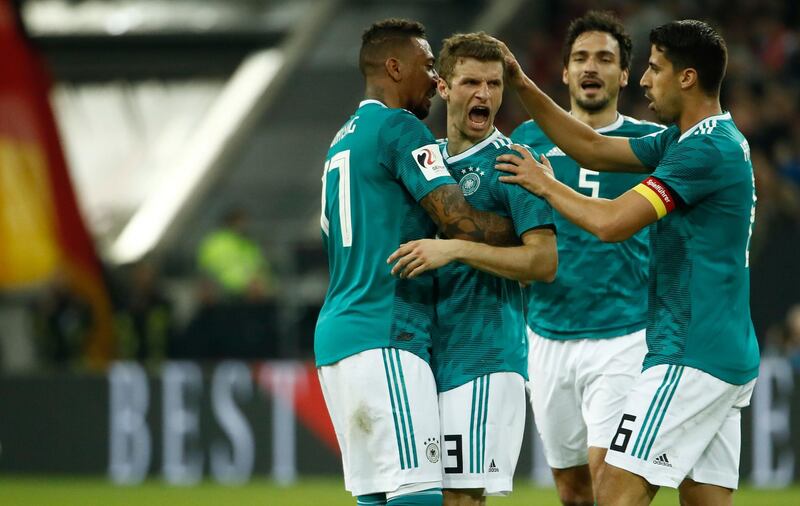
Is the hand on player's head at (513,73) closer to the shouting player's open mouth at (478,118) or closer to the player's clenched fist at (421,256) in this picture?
the shouting player's open mouth at (478,118)

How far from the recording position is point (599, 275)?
6168 mm

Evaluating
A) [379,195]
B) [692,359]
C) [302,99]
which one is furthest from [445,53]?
[302,99]

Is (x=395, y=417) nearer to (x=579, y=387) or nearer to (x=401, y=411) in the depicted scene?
(x=401, y=411)

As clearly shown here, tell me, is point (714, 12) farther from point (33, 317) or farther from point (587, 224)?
point (587, 224)

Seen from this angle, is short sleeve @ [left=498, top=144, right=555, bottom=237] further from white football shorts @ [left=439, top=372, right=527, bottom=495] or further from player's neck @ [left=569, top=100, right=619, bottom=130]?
player's neck @ [left=569, top=100, right=619, bottom=130]

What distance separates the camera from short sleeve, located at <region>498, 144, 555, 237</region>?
476cm

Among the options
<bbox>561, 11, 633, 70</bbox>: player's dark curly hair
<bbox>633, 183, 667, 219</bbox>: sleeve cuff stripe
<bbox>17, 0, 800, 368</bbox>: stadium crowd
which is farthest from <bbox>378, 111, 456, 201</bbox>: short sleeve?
<bbox>17, 0, 800, 368</bbox>: stadium crowd

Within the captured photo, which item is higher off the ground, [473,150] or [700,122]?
[700,122]

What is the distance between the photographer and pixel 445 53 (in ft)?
16.8

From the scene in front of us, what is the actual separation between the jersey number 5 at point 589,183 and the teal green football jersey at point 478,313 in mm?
1311

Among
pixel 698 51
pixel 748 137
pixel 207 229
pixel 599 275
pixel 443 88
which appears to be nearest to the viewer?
pixel 698 51

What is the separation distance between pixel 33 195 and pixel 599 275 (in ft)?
32.9

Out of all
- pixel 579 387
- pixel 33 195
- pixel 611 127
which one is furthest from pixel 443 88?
pixel 33 195

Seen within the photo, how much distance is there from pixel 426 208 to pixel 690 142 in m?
1.02
